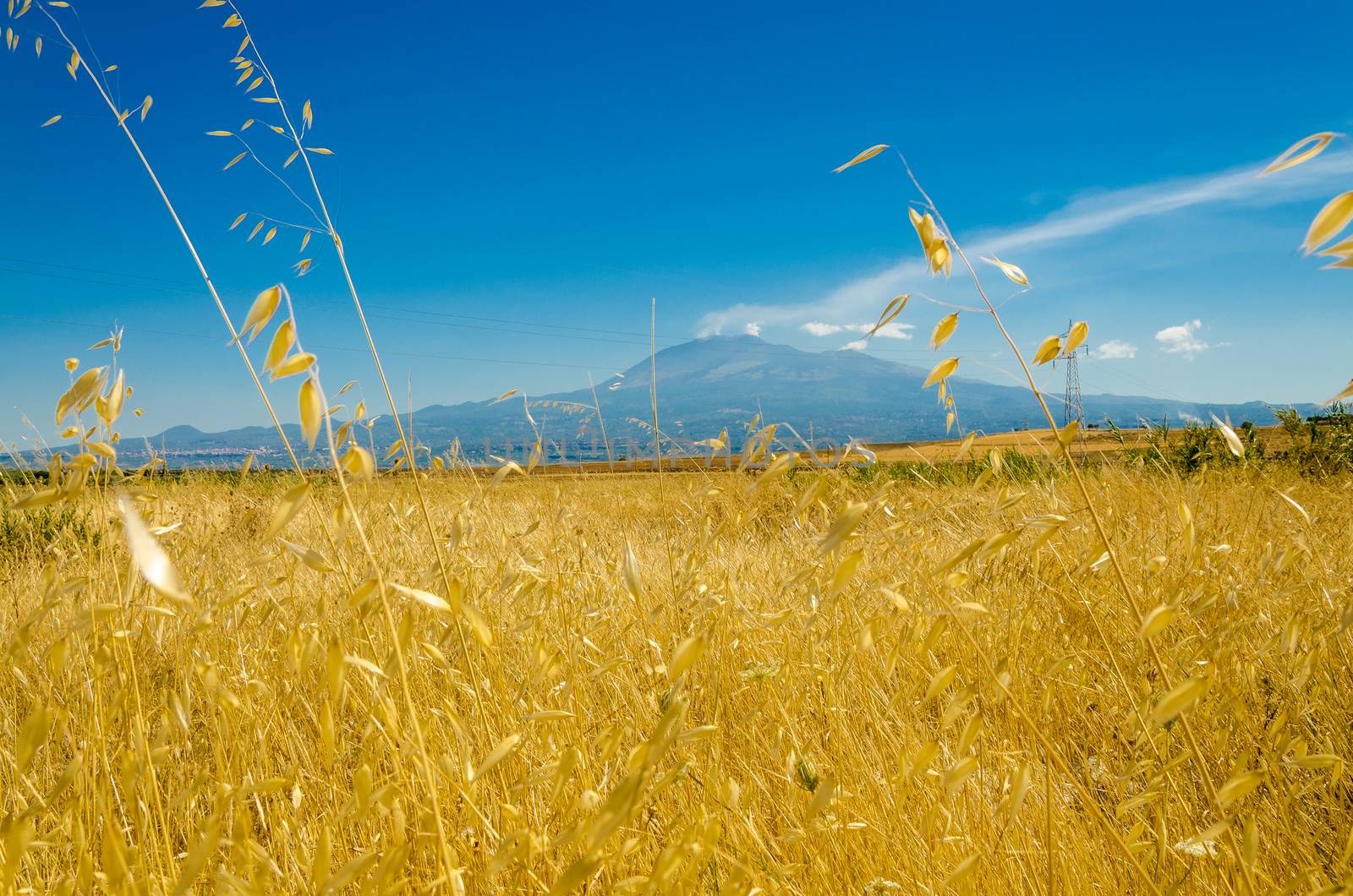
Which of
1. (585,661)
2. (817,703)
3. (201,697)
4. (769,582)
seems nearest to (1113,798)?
(817,703)

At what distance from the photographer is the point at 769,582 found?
3.12m

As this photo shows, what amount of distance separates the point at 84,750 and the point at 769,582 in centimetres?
234

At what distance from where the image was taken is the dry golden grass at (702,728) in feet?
3.03

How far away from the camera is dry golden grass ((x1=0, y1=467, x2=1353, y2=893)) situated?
92 centimetres

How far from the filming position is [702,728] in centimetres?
85

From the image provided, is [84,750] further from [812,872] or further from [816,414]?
[816,414]

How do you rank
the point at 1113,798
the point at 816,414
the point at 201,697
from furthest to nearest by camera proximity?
the point at 816,414, the point at 201,697, the point at 1113,798

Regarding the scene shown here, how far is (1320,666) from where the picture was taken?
1846 millimetres

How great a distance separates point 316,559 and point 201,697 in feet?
6.09

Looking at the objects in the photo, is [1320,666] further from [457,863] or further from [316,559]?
[316,559]

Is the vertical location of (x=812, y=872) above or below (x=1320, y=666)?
below

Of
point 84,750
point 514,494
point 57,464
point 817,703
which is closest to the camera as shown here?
point 57,464

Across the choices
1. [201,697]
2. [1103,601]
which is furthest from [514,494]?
[1103,601]

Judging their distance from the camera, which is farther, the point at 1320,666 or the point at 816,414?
the point at 816,414
